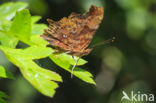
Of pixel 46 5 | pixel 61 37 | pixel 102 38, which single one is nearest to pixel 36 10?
pixel 46 5

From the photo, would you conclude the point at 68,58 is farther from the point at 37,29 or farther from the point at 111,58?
the point at 111,58

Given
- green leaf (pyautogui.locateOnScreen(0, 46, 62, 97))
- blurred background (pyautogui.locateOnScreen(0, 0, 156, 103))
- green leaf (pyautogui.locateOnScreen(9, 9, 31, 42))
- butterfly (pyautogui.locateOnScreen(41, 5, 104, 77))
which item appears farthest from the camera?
blurred background (pyautogui.locateOnScreen(0, 0, 156, 103))

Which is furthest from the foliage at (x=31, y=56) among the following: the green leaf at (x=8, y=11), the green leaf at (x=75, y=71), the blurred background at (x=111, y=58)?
the blurred background at (x=111, y=58)

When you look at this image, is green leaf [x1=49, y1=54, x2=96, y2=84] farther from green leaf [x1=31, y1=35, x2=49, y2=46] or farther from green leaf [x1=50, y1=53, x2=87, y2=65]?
green leaf [x1=31, y1=35, x2=49, y2=46]

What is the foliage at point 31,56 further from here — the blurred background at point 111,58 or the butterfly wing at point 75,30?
the blurred background at point 111,58

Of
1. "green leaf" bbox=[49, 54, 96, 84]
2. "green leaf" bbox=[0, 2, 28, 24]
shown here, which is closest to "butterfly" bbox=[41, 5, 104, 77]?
"green leaf" bbox=[49, 54, 96, 84]

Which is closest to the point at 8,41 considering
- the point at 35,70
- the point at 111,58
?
the point at 35,70

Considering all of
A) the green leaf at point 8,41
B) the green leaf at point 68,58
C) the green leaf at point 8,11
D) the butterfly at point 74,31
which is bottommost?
the green leaf at point 68,58
